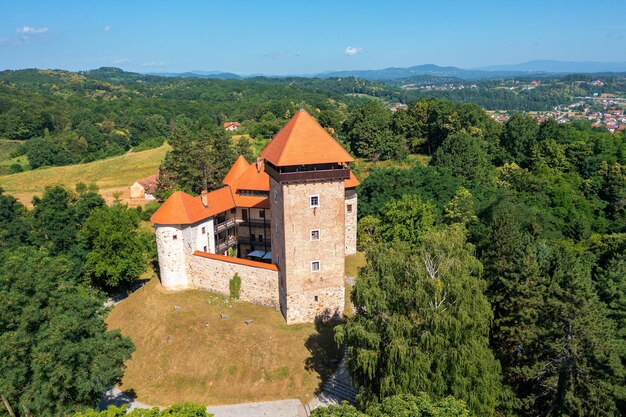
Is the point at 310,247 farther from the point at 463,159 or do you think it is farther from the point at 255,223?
the point at 463,159

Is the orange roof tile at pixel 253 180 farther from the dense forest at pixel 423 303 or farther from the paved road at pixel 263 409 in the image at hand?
the paved road at pixel 263 409

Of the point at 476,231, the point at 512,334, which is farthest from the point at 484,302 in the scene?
the point at 476,231

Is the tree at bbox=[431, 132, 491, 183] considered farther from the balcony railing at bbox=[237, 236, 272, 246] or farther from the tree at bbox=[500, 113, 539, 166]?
the balcony railing at bbox=[237, 236, 272, 246]

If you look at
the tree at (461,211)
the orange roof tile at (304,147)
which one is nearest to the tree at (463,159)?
the tree at (461,211)

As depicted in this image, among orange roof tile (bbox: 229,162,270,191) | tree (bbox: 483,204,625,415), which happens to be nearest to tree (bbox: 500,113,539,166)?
tree (bbox: 483,204,625,415)

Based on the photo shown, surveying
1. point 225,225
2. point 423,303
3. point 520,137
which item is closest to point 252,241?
point 225,225

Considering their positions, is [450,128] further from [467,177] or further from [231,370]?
[231,370]
